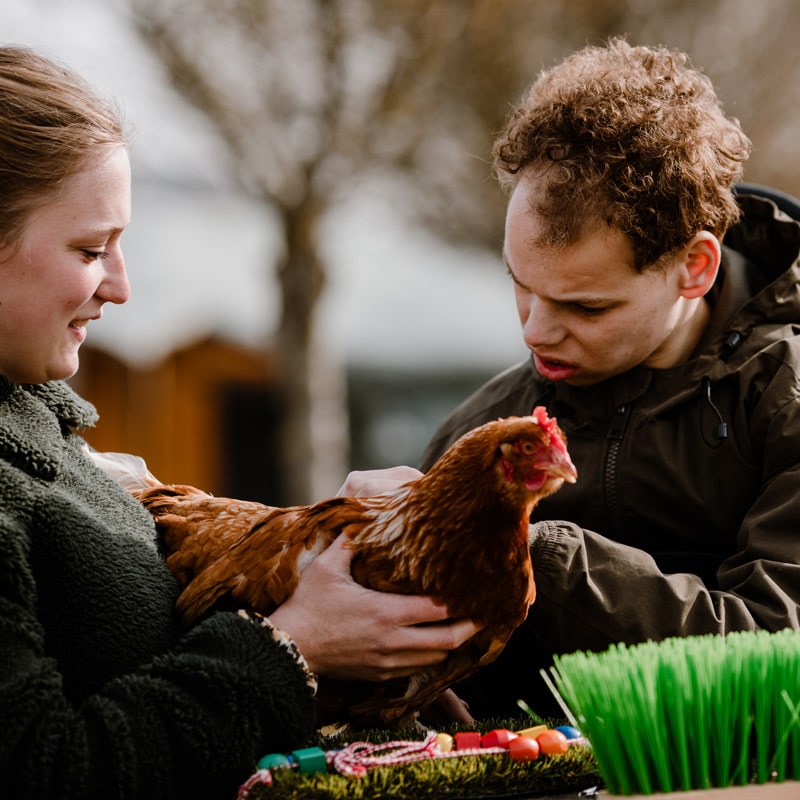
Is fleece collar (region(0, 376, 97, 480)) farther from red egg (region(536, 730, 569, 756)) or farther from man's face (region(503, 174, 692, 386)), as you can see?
man's face (region(503, 174, 692, 386))

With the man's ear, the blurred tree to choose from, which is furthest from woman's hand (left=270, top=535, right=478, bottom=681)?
the blurred tree

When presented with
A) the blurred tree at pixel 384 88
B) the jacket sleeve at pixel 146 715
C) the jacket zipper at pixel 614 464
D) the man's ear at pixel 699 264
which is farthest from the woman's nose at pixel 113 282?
the blurred tree at pixel 384 88

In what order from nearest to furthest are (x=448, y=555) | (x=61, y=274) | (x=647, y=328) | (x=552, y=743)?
(x=552, y=743) < (x=61, y=274) < (x=448, y=555) < (x=647, y=328)

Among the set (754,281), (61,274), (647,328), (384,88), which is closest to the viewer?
(61,274)

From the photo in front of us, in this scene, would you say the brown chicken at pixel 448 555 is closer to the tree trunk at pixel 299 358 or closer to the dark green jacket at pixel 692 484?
the dark green jacket at pixel 692 484

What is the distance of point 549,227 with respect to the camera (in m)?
2.16

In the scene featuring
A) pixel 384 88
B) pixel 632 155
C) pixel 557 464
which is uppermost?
pixel 384 88

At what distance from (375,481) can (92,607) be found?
2.48 ft

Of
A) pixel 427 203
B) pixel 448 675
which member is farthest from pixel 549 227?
pixel 427 203

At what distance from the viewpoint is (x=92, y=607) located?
157 cm

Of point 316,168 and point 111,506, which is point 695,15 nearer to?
point 316,168

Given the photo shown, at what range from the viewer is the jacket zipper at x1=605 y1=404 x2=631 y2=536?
229cm

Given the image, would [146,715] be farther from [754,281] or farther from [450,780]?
[754,281]

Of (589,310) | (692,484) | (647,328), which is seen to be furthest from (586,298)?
(692,484)
